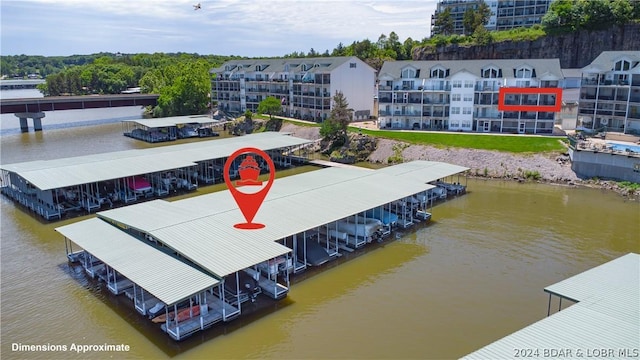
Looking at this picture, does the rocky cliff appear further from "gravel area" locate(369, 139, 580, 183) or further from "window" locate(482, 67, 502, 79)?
"gravel area" locate(369, 139, 580, 183)

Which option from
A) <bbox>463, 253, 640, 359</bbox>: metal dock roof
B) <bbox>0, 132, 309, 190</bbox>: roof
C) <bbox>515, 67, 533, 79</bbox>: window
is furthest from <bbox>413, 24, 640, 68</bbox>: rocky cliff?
<bbox>463, 253, 640, 359</bbox>: metal dock roof

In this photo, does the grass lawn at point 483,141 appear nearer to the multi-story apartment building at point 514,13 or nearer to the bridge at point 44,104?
the bridge at point 44,104

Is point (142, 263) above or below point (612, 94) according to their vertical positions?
below

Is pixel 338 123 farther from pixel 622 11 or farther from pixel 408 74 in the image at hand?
pixel 622 11

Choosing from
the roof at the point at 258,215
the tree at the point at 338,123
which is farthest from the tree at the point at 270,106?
the roof at the point at 258,215

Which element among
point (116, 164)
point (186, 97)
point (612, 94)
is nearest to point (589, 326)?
point (116, 164)
